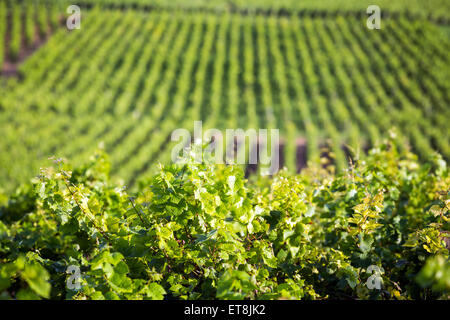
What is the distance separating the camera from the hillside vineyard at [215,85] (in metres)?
Result: 16.2

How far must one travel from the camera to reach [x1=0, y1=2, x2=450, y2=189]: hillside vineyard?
16.2 meters

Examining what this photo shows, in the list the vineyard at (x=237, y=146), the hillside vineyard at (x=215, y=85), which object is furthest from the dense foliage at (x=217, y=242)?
the hillside vineyard at (x=215, y=85)

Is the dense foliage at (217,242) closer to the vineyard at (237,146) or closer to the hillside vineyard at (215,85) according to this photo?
the vineyard at (237,146)

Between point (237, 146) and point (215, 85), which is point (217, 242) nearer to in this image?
point (237, 146)

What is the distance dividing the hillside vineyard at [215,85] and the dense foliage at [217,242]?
1169 cm

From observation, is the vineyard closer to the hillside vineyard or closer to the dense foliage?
the dense foliage

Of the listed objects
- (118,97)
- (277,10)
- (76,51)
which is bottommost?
(118,97)

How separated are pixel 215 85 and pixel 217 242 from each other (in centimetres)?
2070

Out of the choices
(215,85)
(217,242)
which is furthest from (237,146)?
Answer: (217,242)

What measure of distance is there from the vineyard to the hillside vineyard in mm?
143

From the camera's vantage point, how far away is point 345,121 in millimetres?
18734

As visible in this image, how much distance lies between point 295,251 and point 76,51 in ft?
90.5
